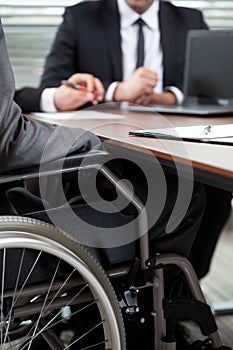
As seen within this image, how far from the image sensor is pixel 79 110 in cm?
186

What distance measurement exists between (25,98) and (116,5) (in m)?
0.62

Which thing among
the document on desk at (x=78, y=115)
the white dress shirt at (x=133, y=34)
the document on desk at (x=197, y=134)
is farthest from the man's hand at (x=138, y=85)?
the document on desk at (x=197, y=134)

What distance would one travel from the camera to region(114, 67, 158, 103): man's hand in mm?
1891

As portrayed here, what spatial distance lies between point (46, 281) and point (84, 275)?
115 millimetres

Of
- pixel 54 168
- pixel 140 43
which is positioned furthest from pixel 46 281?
pixel 140 43

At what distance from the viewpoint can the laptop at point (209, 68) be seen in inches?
82.5

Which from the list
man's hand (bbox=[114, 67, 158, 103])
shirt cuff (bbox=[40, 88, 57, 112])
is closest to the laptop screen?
man's hand (bbox=[114, 67, 158, 103])

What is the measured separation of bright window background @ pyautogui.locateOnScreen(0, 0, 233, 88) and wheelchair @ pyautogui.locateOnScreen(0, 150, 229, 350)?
5.40ft

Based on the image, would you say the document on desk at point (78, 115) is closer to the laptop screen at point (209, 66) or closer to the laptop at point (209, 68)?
→ the laptop at point (209, 68)

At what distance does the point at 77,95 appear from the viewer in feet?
6.01

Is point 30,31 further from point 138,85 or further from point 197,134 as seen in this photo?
point 197,134

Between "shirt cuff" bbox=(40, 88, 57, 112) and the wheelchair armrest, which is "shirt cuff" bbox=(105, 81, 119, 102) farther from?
the wheelchair armrest

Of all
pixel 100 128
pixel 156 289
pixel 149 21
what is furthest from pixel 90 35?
pixel 156 289

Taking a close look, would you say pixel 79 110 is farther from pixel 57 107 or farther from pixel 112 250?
pixel 112 250
